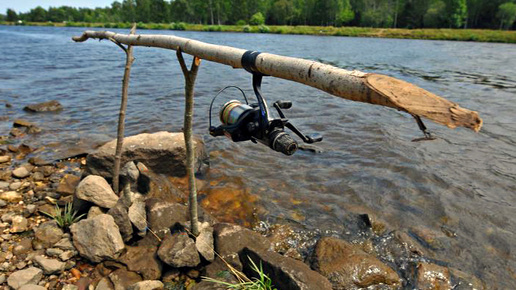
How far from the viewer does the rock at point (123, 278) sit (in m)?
3.77

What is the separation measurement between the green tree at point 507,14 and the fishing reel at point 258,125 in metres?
80.5

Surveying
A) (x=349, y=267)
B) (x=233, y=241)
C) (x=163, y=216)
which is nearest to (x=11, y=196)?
(x=163, y=216)

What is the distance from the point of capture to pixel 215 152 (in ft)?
26.1

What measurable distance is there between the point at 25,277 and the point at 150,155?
2.85 metres

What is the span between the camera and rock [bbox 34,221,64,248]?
4348 mm

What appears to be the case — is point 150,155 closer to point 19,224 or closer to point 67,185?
point 67,185

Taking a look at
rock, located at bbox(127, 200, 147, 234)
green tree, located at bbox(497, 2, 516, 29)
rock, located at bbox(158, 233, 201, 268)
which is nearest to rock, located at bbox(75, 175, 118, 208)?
rock, located at bbox(127, 200, 147, 234)

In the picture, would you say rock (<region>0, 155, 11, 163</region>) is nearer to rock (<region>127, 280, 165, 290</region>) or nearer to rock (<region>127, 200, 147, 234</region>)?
rock (<region>127, 200, 147, 234</region>)

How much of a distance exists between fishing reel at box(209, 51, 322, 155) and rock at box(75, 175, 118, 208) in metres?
2.75

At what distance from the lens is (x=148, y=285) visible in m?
3.65

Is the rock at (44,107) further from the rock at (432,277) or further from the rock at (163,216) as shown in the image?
the rock at (432,277)

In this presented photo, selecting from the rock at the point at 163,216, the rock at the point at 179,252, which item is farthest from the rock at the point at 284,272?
the rock at the point at 163,216

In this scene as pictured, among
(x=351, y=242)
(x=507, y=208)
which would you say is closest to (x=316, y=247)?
(x=351, y=242)

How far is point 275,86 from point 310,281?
42.3ft
